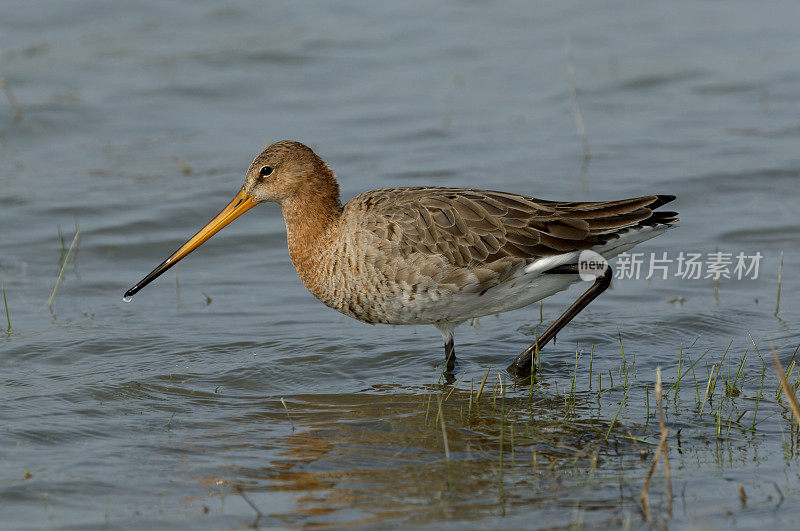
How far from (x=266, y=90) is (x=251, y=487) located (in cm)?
956

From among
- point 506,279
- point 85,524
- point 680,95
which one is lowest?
point 85,524

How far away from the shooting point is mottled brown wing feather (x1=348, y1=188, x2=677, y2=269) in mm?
6480

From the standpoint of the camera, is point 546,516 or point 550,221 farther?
point 550,221

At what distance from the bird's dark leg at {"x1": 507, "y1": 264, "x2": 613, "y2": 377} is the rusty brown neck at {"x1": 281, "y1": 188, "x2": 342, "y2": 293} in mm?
1299

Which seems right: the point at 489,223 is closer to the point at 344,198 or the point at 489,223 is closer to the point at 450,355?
the point at 450,355

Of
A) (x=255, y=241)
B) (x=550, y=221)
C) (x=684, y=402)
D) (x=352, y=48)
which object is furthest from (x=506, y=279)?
(x=352, y=48)

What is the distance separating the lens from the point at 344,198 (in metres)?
Answer: 10.7

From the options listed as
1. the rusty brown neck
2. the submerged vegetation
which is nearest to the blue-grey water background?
the submerged vegetation

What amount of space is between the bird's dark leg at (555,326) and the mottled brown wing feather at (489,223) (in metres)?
0.13

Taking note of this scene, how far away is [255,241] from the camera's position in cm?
991

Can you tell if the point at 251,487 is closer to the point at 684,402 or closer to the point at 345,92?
the point at 684,402

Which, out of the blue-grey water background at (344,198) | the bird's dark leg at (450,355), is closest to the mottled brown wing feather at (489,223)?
the bird's dark leg at (450,355)

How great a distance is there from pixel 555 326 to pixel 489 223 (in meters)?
0.88

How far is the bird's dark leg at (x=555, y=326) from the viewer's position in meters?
6.61
